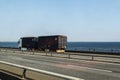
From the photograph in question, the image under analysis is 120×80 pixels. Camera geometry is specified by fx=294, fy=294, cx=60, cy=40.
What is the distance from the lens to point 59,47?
2402 inches

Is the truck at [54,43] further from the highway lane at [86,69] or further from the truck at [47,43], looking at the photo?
the highway lane at [86,69]

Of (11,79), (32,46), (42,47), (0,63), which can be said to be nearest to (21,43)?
(32,46)

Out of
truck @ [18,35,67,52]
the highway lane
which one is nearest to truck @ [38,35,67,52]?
truck @ [18,35,67,52]

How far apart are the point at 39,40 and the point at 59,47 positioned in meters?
8.47

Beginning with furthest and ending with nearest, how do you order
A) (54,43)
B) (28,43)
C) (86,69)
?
(28,43) → (54,43) → (86,69)

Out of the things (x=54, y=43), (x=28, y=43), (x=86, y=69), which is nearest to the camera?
(x=86, y=69)

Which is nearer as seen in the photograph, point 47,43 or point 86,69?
point 86,69

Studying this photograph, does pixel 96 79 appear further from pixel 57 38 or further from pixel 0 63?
pixel 57 38

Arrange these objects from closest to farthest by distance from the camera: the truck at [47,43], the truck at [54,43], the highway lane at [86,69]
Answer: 1. the highway lane at [86,69]
2. the truck at [54,43]
3. the truck at [47,43]

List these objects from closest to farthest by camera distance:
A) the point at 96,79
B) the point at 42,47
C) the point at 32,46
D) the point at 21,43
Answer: the point at 96,79 → the point at 42,47 → the point at 32,46 → the point at 21,43

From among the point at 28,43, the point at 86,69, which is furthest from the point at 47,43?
the point at 86,69

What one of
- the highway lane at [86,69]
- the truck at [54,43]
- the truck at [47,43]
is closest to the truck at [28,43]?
the truck at [47,43]

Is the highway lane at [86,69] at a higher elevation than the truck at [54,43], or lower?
lower

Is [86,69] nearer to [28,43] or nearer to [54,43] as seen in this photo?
[54,43]
